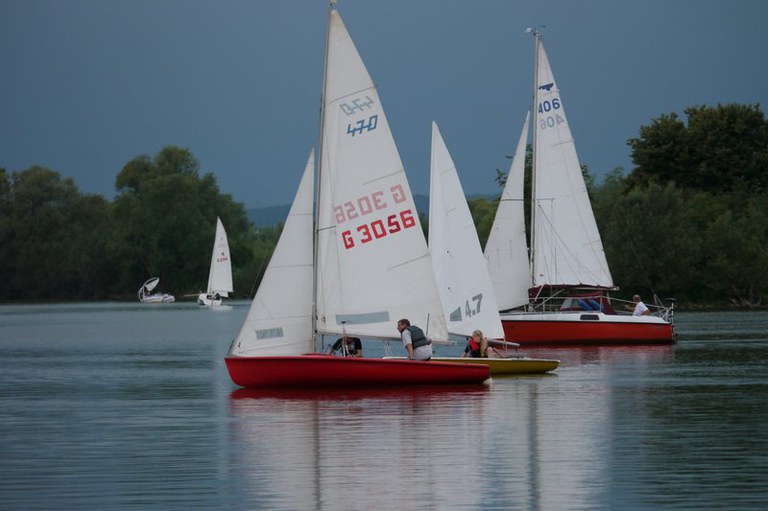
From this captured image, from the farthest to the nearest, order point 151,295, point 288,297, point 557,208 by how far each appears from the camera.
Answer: point 151,295
point 557,208
point 288,297

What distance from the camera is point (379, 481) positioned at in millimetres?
19547

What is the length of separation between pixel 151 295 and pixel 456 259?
121 meters

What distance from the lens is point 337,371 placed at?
108 ft

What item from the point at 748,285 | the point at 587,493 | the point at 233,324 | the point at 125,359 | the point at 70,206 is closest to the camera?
the point at 587,493

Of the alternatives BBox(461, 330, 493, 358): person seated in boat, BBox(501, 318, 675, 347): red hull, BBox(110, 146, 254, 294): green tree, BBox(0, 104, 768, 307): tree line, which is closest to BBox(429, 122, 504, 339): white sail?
BBox(461, 330, 493, 358): person seated in boat

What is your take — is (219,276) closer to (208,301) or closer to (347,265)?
(208,301)

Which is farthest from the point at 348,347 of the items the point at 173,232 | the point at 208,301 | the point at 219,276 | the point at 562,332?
the point at 173,232

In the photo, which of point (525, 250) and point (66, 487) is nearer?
point (66, 487)

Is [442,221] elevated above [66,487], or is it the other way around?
[442,221]

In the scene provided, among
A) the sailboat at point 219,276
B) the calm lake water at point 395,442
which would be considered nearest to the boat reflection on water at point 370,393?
the calm lake water at point 395,442

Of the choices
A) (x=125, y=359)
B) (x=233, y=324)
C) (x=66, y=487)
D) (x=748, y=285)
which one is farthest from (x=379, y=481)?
(x=748, y=285)

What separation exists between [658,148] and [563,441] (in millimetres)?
87504

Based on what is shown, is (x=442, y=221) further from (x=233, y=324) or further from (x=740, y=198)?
(x=740, y=198)

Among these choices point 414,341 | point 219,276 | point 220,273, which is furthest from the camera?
point 219,276
